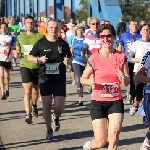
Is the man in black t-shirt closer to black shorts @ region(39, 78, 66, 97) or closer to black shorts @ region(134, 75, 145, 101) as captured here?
black shorts @ region(39, 78, 66, 97)

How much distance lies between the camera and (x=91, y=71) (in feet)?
22.2

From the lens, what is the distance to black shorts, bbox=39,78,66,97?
27.8ft

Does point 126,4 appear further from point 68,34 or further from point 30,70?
point 30,70

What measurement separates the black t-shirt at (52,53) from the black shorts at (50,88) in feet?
0.21

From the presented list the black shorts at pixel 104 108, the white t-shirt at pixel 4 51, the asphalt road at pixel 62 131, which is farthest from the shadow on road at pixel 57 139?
the white t-shirt at pixel 4 51

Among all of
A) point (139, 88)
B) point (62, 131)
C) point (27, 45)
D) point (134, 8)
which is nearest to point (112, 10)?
point (139, 88)

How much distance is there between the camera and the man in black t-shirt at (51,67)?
8.38m

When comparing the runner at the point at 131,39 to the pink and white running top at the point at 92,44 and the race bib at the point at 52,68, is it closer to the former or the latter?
the pink and white running top at the point at 92,44

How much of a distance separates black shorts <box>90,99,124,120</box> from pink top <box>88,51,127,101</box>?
0.19 ft

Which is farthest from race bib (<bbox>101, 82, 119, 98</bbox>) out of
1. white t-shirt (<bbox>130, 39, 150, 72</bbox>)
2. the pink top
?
white t-shirt (<bbox>130, 39, 150, 72</bbox>)

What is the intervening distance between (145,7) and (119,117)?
249 ft

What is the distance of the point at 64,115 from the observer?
10.9 meters

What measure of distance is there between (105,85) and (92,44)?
15.8ft

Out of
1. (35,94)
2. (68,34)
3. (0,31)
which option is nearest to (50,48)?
(35,94)
